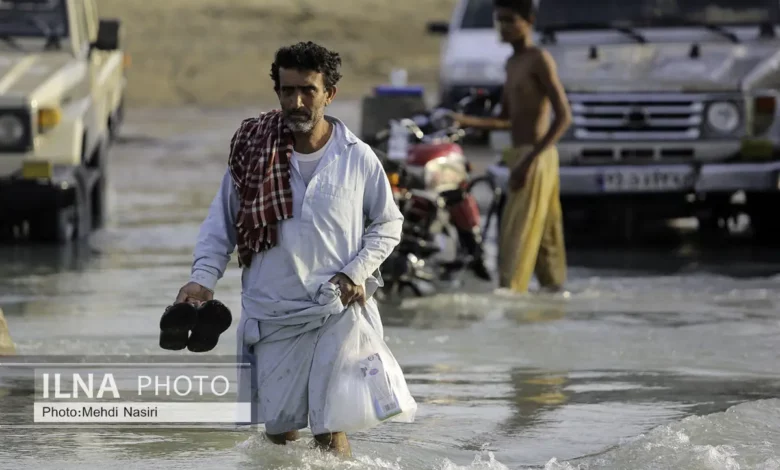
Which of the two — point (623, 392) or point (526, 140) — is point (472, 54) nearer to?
point (526, 140)

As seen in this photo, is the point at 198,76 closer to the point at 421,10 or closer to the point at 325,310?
the point at 421,10

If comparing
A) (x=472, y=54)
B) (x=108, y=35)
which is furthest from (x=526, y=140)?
(x=472, y=54)

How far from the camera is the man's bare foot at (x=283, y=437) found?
5.93 m

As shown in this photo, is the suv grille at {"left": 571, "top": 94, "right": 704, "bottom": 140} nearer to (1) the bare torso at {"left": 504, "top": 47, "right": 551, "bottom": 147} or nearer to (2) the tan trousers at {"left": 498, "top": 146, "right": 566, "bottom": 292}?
(2) the tan trousers at {"left": 498, "top": 146, "right": 566, "bottom": 292}

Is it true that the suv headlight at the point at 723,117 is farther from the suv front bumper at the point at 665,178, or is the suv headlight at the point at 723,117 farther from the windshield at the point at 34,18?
the windshield at the point at 34,18

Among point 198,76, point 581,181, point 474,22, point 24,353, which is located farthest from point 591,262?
point 198,76

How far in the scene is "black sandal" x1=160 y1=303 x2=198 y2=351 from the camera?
18.2ft

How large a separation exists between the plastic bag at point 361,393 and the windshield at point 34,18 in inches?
323

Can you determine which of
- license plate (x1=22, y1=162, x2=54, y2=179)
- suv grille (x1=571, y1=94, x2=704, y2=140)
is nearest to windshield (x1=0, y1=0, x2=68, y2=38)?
license plate (x1=22, y1=162, x2=54, y2=179)

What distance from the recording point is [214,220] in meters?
5.80

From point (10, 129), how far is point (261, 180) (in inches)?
269

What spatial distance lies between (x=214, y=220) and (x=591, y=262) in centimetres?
727

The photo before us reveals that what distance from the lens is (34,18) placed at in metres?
13.4

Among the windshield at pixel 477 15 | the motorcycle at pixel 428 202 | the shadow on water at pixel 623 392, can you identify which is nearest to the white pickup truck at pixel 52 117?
the motorcycle at pixel 428 202
